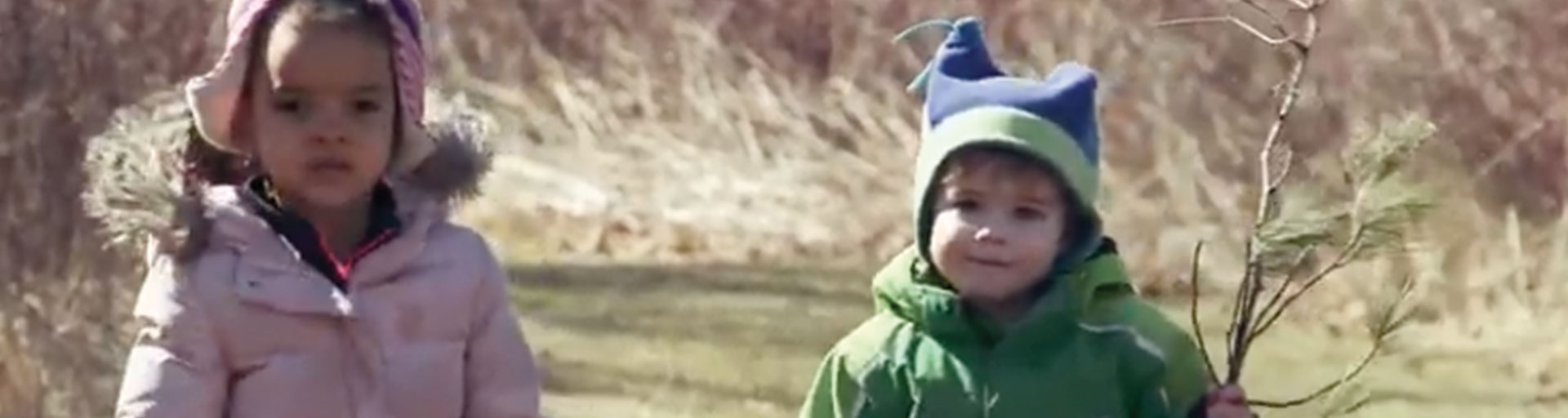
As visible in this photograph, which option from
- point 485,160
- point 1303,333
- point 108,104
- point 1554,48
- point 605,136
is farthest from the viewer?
point 605,136

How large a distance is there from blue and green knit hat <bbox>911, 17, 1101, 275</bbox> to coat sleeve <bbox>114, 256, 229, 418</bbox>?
0.78 metres

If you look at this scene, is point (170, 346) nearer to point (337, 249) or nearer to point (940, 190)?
point (337, 249)

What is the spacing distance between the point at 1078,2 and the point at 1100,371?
5362 millimetres

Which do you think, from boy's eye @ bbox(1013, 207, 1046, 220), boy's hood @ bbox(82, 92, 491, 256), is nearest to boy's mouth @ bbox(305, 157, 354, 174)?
boy's hood @ bbox(82, 92, 491, 256)

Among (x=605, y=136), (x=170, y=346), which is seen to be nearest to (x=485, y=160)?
(x=170, y=346)

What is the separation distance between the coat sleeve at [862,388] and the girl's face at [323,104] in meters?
0.57

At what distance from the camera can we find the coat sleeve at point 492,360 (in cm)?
361

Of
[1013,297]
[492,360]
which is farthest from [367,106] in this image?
[1013,297]

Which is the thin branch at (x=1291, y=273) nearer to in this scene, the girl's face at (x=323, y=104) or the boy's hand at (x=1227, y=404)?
the boy's hand at (x=1227, y=404)

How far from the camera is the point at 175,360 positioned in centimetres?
346

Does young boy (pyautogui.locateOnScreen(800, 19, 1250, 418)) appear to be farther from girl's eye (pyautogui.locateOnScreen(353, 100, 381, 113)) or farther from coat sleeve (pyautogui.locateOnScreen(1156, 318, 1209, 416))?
girl's eye (pyautogui.locateOnScreen(353, 100, 381, 113))

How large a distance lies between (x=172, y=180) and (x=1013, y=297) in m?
0.92

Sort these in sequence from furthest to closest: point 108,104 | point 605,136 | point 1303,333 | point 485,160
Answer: point 605,136, point 1303,333, point 108,104, point 485,160

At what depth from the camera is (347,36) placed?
3500 millimetres
